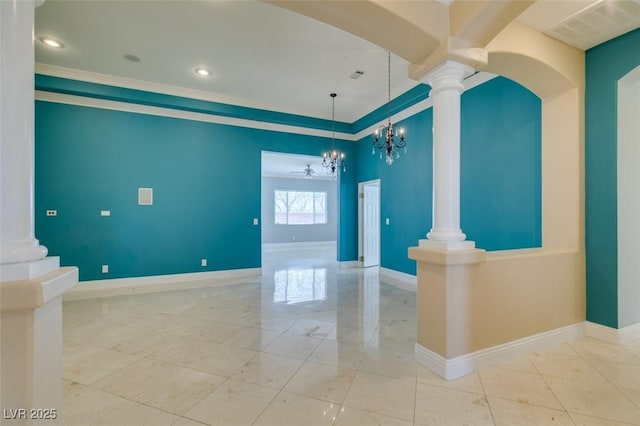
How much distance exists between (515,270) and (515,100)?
2188 mm

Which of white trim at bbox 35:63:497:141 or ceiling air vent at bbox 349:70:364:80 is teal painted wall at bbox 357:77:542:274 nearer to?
white trim at bbox 35:63:497:141

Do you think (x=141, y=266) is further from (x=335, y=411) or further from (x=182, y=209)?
(x=335, y=411)

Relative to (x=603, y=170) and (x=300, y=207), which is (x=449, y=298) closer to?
(x=603, y=170)

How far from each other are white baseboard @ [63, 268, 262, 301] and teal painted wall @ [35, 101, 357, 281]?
0.12 m

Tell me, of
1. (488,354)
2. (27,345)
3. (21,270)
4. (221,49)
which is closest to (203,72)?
(221,49)

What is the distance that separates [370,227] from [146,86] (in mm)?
5361

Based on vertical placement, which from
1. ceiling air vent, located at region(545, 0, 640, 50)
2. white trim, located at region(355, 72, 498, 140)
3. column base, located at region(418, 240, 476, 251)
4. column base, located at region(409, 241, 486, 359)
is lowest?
column base, located at region(409, 241, 486, 359)

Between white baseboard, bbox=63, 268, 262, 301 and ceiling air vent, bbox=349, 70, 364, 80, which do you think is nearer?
ceiling air vent, bbox=349, 70, 364, 80

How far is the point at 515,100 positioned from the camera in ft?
11.1

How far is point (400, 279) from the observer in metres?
5.28

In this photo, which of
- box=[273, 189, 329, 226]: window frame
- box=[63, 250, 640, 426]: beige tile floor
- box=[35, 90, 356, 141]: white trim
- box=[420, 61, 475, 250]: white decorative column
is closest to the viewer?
box=[63, 250, 640, 426]: beige tile floor

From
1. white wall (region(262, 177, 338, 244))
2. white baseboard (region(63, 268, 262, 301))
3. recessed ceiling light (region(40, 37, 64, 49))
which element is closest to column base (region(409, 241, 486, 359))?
white baseboard (region(63, 268, 262, 301))

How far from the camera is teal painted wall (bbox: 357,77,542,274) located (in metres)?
3.23

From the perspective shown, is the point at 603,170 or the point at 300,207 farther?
the point at 300,207
